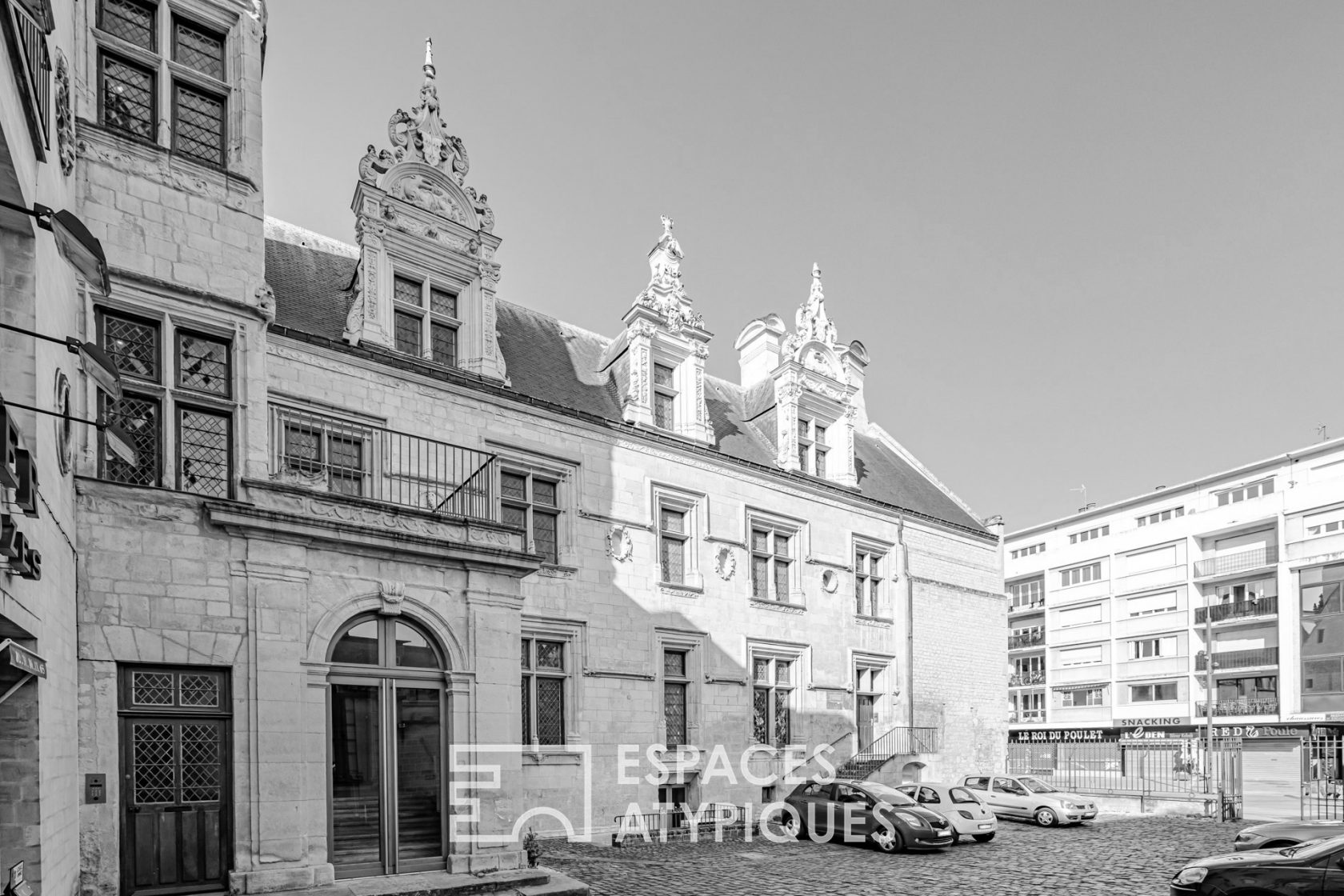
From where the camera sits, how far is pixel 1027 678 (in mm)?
63688

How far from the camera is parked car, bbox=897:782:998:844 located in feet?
60.4

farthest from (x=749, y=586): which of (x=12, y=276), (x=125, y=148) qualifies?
(x=12, y=276)

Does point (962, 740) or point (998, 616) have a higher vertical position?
point (998, 616)

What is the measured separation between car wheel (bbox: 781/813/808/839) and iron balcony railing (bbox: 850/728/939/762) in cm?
482

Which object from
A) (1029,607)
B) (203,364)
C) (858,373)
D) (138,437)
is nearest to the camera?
(138,437)

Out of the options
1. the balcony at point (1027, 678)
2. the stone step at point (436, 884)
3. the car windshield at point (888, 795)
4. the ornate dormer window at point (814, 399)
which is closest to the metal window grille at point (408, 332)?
the stone step at point (436, 884)

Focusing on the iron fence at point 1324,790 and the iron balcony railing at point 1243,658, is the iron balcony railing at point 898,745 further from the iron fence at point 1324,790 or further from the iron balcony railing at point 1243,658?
the iron balcony railing at point 1243,658

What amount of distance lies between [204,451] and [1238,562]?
52.7 m

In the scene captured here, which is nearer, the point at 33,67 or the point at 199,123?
the point at 33,67

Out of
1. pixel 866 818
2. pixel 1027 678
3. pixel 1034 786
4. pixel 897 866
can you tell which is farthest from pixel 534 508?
pixel 1027 678

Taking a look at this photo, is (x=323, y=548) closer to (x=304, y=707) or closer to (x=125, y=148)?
(x=304, y=707)

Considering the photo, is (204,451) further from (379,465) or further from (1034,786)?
(1034,786)

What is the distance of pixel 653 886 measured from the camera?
12.8 metres

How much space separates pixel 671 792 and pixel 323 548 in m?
11.3
